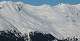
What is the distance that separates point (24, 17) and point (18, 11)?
0.19 meters

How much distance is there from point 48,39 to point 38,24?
36 centimetres

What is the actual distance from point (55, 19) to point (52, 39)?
0.39 m

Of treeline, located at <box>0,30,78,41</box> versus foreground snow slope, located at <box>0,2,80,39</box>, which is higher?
foreground snow slope, located at <box>0,2,80,39</box>

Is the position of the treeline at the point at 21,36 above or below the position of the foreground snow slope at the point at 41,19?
below

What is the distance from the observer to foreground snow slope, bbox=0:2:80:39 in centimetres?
3216

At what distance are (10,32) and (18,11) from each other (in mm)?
456

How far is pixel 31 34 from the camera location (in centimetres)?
3212

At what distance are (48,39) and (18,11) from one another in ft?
2.58

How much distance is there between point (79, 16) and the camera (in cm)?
3238

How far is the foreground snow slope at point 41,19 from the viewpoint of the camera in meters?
32.2

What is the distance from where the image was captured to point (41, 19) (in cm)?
3225

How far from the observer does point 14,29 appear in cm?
3216

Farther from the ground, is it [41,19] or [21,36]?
[41,19]

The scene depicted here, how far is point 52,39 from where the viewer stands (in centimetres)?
3225
